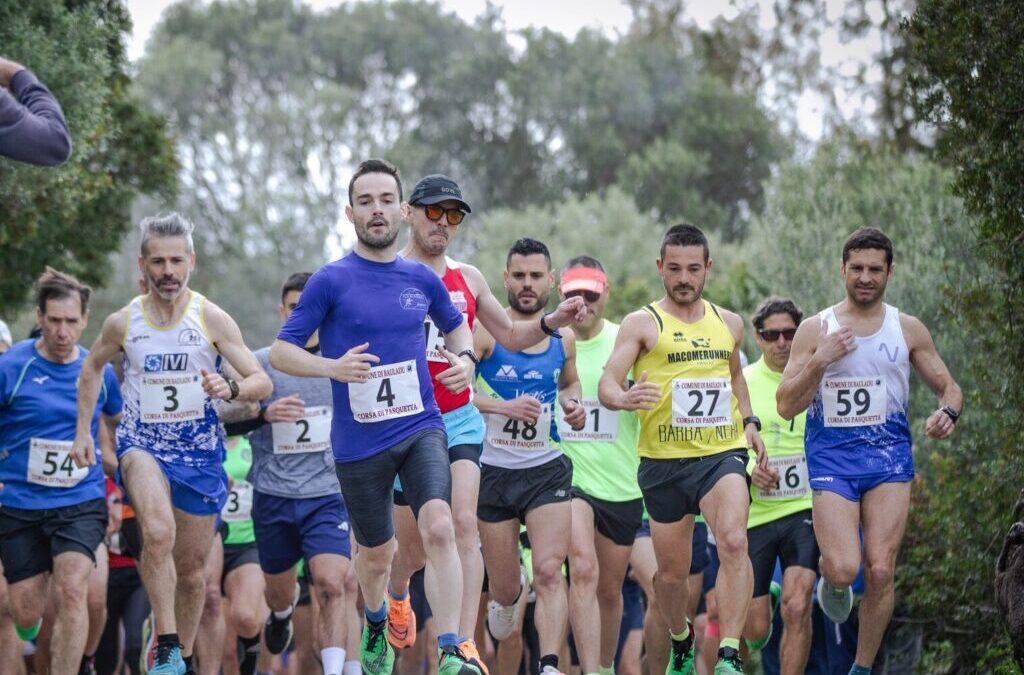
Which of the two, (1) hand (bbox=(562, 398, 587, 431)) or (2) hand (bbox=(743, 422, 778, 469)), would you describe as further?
(1) hand (bbox=(562, 398, 587, 431))

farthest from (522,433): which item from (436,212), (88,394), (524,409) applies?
(88,394)

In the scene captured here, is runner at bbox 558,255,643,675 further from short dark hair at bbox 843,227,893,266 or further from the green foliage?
the green foliage

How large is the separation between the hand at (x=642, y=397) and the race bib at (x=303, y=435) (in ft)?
8.41

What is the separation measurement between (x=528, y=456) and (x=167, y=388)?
7.75ft

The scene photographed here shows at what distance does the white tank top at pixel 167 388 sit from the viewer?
9352 mm

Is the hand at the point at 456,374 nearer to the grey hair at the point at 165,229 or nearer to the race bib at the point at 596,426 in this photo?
the grey hair at the point at 165,229

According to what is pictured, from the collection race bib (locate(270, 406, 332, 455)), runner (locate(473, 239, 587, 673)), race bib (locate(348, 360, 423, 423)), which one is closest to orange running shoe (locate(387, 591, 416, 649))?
runner (locate(473, 239, 587, 673))

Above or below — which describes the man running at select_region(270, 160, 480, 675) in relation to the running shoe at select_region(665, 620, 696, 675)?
above

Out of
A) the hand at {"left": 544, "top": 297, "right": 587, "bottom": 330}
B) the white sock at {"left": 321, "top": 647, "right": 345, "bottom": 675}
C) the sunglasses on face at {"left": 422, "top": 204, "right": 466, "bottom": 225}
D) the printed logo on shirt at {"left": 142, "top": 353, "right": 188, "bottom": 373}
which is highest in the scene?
the sunglasses on face at {"left": 422, "top": 204, "right": 466, "bottom": 225}

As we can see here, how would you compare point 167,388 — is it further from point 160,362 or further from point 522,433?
point 522,433

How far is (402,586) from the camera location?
378 inches

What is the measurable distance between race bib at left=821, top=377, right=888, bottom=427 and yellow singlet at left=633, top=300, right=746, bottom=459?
61 centimetres

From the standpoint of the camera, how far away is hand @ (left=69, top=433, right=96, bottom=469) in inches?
381

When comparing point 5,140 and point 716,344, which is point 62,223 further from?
point 5,140
